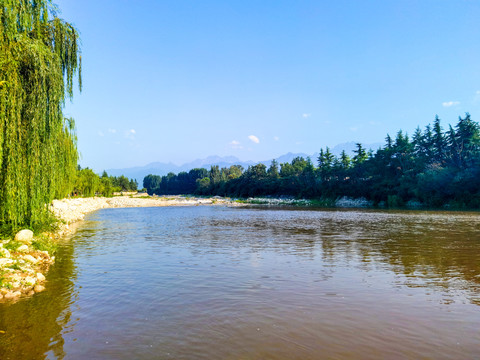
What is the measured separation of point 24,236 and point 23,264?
116 inches

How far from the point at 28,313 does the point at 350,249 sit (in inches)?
579

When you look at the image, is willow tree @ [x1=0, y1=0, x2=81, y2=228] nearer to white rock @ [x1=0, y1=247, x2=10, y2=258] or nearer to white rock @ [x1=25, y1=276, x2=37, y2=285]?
white rock @ [x1=0, y1=247, x2=10, y2=258]

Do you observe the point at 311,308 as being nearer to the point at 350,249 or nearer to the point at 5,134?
the point at 350,249

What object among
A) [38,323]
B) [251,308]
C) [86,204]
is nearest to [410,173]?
[86,204]

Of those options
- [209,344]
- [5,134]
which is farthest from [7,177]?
[209,344]

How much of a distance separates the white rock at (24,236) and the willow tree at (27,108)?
385 mm

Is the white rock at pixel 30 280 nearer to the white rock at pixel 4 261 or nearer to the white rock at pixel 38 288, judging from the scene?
A: the white rock at pixel 38 288

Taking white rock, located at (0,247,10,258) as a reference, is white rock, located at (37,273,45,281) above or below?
below

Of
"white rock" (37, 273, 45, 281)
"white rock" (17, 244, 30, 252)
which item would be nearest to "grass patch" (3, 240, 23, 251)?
"white rock" (17, 244, 30, 252)

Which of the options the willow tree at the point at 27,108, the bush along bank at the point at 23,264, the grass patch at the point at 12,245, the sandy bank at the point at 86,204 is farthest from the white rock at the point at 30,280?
the sandy bank at the point at 86,204

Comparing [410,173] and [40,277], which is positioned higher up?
[410,173]

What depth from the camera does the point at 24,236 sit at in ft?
43.1

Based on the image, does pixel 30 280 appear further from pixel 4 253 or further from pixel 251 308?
pixel 251 308

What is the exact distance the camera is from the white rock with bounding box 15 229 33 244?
12977 millimetres
